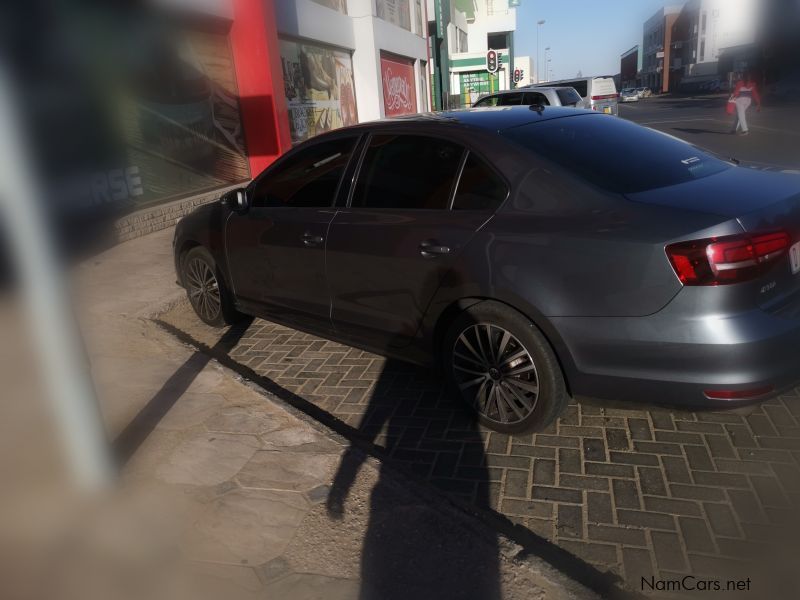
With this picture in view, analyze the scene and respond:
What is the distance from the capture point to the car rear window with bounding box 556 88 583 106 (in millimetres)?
16336

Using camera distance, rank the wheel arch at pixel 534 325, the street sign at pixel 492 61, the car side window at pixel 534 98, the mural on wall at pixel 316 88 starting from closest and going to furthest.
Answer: the wheel arch at pixel 534 325
the mural on wall at pixel 316 88
the car side window at pixel 534 98
the street sign at pixel 492 61

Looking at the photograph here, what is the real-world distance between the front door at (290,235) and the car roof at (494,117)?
0.46 metres

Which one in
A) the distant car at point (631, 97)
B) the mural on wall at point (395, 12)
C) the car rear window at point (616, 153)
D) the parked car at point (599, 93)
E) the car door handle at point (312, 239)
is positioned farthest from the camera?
the distant car at point (631, 97)

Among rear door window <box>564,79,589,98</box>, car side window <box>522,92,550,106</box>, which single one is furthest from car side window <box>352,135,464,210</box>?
rear door window <box>564,79,589,98</box>

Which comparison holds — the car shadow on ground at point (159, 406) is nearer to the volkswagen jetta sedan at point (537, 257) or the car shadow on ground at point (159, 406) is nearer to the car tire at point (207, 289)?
the car tire at point (207, 289)

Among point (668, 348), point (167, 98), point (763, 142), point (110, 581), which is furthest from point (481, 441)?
point (763, 142)

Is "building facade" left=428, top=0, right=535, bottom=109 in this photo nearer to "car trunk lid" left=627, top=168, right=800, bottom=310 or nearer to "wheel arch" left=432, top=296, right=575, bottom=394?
"wheel arch" left=432, top=296, right=575, bottom=394

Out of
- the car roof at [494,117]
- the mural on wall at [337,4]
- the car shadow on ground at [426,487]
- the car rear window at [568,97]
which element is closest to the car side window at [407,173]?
the car roof at [494,117]

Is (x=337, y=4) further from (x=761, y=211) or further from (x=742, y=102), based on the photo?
(x=761, y=211)

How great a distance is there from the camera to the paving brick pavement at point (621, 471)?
8.36ft

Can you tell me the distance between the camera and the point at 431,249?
3406 millimetres

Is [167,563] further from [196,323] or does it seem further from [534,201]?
[196,323]

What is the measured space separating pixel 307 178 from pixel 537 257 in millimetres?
1937

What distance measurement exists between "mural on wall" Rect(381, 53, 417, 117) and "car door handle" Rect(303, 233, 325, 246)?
15.9 meters
